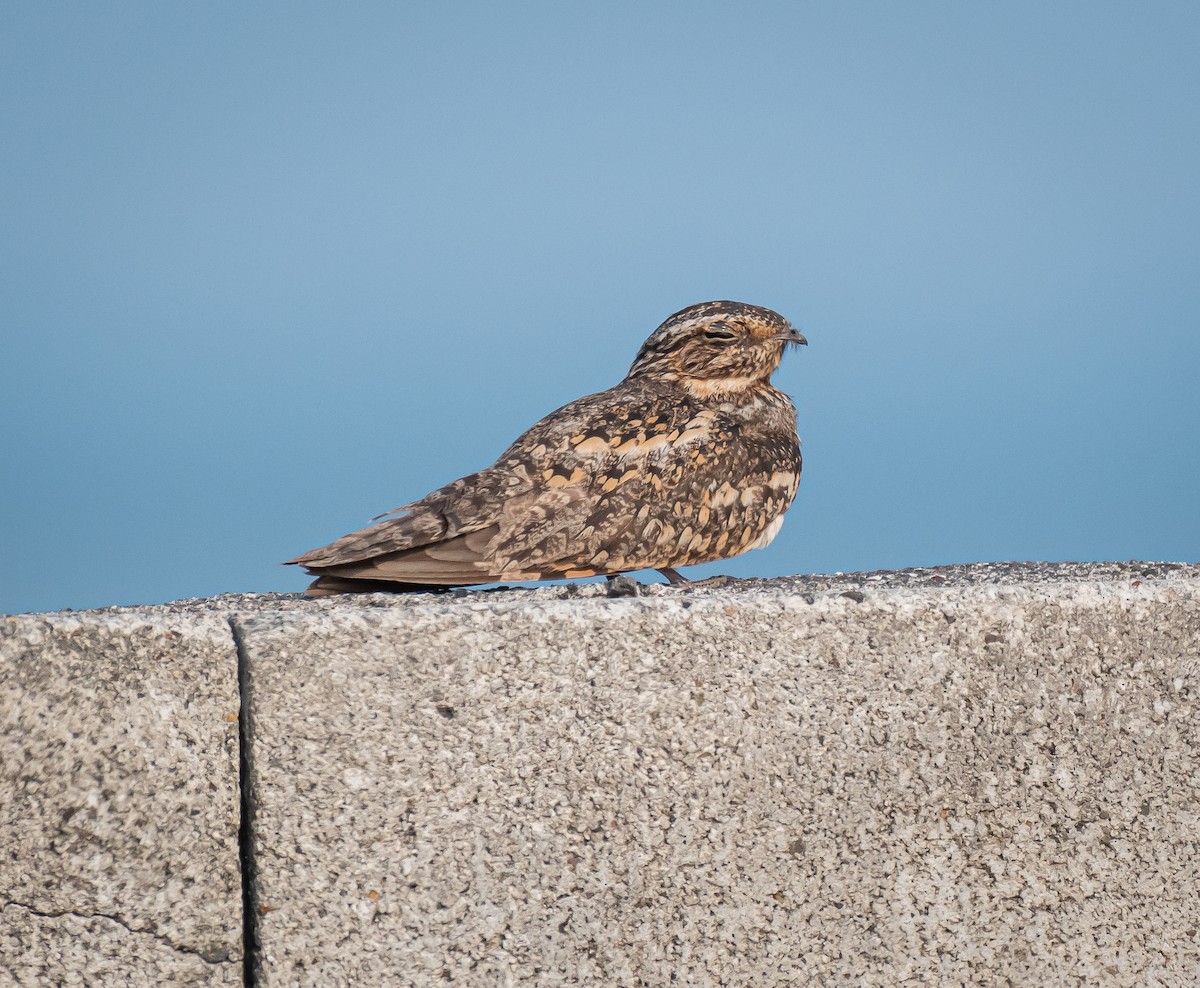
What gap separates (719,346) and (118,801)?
9.13 feet

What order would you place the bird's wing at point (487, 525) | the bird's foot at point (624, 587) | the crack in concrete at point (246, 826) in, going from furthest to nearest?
the bird's wing at point (487, 525) → the bird's foot at point (624, 587) → the crack in concrete at point (246, 826)

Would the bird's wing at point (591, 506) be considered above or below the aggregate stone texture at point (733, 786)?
above

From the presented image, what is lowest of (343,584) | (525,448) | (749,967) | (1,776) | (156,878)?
(749,967)

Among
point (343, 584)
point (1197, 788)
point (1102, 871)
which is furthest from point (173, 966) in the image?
point (1197, 788)

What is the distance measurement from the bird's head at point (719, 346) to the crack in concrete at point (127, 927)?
106 inches

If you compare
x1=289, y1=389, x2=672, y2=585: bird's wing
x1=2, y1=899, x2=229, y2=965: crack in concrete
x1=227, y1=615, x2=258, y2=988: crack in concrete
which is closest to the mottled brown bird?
x1=289, y1=389, x2=672, y2=585: bird's wing

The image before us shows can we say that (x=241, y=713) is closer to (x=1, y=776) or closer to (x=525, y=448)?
(x=1, y=776)

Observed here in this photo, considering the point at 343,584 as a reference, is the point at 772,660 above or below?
below

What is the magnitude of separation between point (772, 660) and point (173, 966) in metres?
1.62

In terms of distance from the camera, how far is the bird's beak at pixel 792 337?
16.9 ft

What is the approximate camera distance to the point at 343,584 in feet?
13.5

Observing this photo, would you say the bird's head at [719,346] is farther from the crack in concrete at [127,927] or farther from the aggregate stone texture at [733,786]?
the crack in concrete at [127,927]

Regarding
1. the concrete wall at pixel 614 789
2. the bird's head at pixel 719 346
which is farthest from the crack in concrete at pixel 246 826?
the bird's head at pixel 719 346

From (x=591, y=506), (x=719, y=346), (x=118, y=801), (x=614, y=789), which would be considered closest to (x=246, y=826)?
(x=118, y=801)
